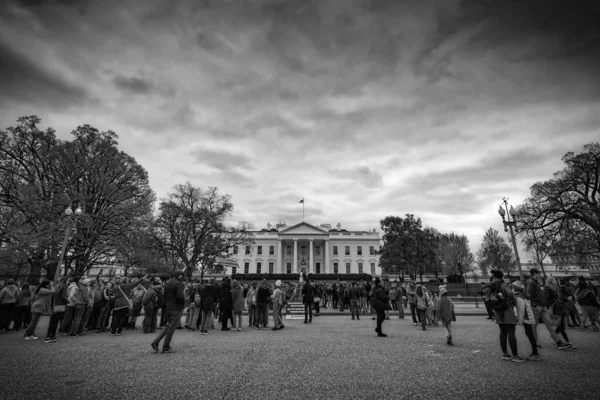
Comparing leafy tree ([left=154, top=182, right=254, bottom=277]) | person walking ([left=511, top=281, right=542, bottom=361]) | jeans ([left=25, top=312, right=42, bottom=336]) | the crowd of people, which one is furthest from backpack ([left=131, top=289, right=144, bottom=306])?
leafy tree ([left=154, top=182, right=254, bottom=277])

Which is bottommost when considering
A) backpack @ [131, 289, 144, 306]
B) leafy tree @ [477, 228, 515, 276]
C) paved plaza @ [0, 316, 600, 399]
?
paved plaza @ [0, 316, 600, 399]

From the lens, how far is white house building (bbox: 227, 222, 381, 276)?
70250 millimetres

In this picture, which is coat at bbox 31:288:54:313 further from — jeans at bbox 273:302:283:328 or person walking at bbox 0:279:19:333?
A: jeans at bbox 273:302:283:328

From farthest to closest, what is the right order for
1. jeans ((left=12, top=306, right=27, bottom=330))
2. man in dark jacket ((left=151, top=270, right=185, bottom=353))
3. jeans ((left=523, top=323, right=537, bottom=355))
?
jeans ((left=12, top=306, right=27, bottom=330)) < man in dark jacket ((left=151, top=270, right=185, bottom=353)) < jeans ((left=523, top=323, right=537, bottom=355))

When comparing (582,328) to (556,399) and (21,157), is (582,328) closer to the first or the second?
(556,399)

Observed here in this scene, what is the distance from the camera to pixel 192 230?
3953cm

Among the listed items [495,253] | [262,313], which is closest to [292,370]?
[262,313]

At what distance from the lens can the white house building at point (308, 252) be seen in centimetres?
7025

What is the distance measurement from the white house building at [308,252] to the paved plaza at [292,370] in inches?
2457

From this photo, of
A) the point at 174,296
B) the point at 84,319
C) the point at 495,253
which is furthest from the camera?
the point at 495,253

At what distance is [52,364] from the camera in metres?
5.92

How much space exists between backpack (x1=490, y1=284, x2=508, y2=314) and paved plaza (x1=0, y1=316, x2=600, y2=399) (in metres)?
1.06

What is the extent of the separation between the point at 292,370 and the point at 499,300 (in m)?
4.67

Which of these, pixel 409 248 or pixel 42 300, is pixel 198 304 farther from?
pixel 409 248
